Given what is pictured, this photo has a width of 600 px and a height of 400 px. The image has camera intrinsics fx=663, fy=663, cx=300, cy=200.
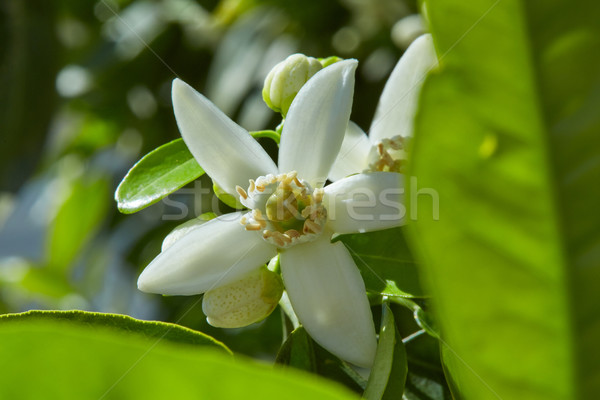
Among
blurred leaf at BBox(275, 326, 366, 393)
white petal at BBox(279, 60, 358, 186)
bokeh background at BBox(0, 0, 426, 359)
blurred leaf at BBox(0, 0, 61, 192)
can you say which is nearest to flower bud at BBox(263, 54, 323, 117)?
white petal at BBox(279, 60, 358, 186)

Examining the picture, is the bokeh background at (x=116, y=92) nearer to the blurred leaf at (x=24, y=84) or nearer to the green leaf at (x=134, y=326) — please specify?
the blurred leaf at (x=24, y=84)

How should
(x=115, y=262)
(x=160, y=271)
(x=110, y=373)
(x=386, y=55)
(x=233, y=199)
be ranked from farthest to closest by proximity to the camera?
(x=115, y=262)
(x=386, y=55)
(x=233, y=199)
(x=160, y=271)
(x=110, y=373)

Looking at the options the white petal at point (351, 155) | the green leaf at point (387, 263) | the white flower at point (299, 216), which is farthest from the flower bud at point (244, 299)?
the white petal at point (351, 155)

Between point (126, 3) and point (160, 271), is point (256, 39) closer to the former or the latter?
point (126, 3)

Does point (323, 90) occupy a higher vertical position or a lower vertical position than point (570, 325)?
higher

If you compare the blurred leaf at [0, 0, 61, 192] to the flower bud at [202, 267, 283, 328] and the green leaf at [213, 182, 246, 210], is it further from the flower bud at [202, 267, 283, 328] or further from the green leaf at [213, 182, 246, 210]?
the flower bud at [202, 267, 283, 328]

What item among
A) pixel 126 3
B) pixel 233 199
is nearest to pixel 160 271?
pixel 233 199
